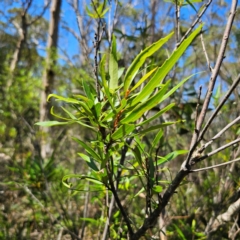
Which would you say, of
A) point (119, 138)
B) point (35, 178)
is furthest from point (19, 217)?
point (119, 138)

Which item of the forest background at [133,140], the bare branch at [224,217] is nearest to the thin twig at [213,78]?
the forest background at [133,140]

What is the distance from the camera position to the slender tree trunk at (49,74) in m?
3.56

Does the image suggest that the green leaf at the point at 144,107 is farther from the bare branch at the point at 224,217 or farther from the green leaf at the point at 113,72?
the bare branch at the point at 224,217

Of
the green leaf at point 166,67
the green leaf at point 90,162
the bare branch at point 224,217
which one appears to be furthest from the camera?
the bare branch at point 224,217

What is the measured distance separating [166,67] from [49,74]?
406 cm

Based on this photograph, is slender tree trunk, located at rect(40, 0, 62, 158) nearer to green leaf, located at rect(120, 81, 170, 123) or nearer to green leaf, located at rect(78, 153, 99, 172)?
green leaf, located at rect(78, 153, 99, 172)

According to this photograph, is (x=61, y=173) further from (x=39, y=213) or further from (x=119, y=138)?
(x=119, y=138)

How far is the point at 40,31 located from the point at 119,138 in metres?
14.1

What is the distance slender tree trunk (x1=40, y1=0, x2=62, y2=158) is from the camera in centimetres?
356

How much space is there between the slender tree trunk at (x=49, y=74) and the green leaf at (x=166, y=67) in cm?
231

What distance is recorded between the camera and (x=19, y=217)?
2.74 m

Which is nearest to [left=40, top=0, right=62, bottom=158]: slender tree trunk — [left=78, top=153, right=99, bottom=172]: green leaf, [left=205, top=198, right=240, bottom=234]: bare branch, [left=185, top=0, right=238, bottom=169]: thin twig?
[left=205, top=198, right=240, bottom=234]: bare branch

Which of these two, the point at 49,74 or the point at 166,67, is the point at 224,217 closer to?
the point at 166,67

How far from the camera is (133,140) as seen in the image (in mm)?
1189
